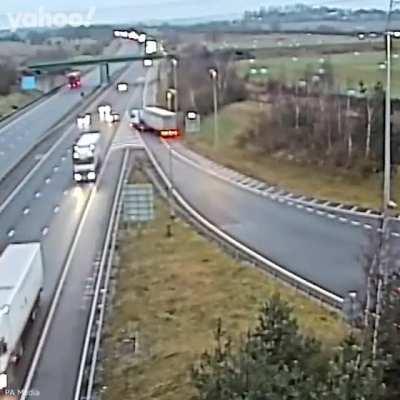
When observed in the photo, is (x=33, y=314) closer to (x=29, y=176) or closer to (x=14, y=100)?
(x=29, y=176)

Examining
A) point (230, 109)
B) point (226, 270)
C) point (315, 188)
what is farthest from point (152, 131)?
point (226, 270)

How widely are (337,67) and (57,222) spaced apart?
3780 cm

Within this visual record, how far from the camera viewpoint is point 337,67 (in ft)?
231

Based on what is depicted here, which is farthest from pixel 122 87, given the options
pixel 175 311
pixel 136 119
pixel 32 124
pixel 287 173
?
pixel 175 311

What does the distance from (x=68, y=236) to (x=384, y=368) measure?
21.7 meters

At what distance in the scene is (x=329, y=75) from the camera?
63.0m

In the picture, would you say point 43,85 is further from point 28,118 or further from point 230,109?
point 230,109

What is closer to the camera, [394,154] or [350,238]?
[350,238]

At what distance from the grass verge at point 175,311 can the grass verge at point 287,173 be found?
32.1 ft

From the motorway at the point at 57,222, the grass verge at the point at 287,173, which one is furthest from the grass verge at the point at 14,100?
the grass verge at the point at 287,173

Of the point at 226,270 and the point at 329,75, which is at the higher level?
the point at 329,75

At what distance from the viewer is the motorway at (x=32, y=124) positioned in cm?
5783

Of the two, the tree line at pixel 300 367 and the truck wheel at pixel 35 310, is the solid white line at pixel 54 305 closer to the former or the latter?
the truck wheel at pixel 35 310

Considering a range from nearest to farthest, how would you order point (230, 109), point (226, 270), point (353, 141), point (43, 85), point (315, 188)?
1. point (226, 270)
2. point (315, 188)
3. point (353, 141)
4. point (230, 109)
5. point (43, 85)
